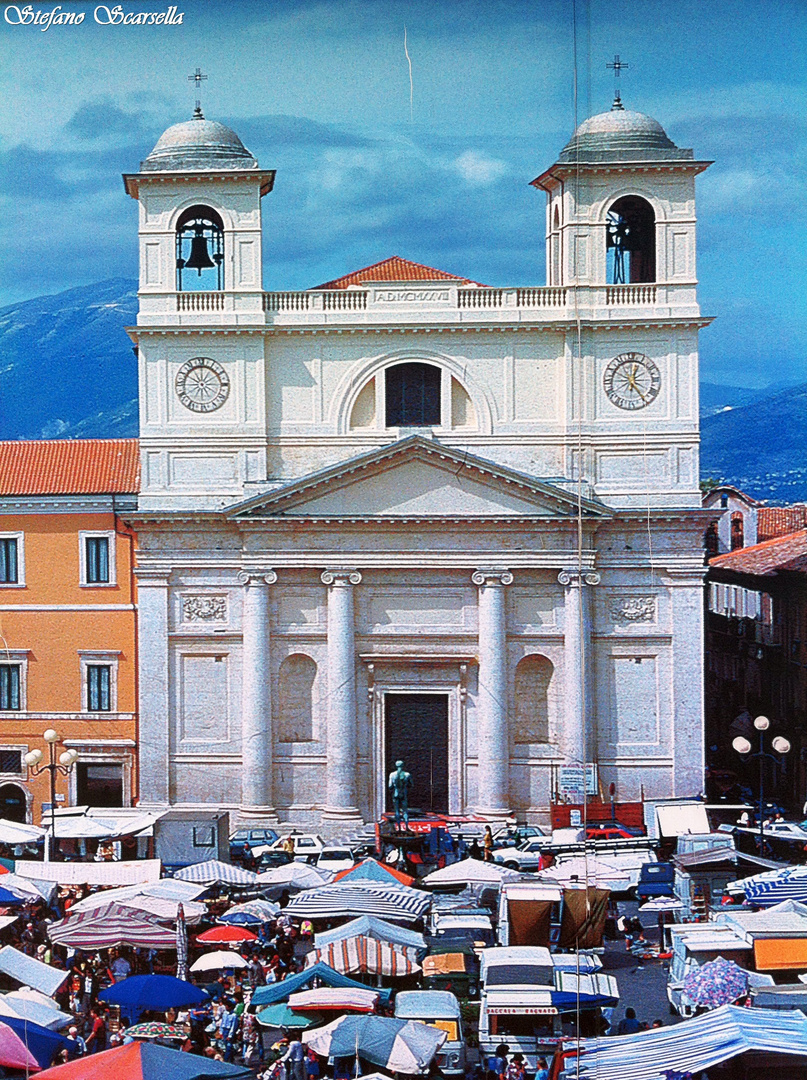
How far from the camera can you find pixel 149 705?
152 feet

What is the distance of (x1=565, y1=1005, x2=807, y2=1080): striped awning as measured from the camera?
2131cm

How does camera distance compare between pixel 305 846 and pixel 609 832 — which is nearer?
pixel 305 846

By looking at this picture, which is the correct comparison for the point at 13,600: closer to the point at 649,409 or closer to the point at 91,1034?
the point at 649,409

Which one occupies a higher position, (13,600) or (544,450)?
(544,450)

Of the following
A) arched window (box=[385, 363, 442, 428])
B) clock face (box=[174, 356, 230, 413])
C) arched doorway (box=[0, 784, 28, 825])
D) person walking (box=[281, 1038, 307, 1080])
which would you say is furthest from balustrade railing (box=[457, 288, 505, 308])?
person walking (box=[281, 1038, 307, 1080])

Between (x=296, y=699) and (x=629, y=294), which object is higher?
(x=629, y=294)

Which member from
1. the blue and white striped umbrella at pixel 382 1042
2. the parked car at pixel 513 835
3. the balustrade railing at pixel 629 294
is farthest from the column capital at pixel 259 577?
the blue and white striped umbrella at pixel 382 1042

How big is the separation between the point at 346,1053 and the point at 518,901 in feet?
25.6

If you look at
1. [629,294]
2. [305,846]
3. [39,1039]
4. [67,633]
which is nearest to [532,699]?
[305,846]

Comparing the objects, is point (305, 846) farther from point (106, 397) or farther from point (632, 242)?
point (106, 397)

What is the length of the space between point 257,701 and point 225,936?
14645 millimetres

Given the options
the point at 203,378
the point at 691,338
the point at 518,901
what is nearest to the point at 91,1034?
the point at 518,901

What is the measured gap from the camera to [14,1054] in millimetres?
23484
